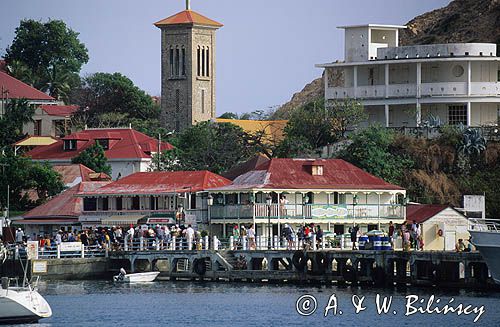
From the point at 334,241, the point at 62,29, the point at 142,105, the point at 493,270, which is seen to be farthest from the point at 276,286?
the point at 62,29

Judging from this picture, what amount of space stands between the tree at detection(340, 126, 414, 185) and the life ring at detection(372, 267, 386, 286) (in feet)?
68.5

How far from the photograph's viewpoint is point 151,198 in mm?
94625

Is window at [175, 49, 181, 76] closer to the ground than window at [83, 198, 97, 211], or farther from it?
farther from it

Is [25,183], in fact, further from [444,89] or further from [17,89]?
[17,89]

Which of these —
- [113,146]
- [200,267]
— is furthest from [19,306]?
[113,146]

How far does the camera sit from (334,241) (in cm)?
8250

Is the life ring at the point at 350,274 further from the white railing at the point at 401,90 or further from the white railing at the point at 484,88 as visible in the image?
the white railing at the point at 401,90

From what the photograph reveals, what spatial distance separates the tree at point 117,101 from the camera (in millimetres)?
159000

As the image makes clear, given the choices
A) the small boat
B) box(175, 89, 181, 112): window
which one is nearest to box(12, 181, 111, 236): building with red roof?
the small boat

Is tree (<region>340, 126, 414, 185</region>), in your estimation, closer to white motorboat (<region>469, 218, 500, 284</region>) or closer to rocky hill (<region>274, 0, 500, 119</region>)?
white motorboat (<region>469, 218, 500, 284</region>)

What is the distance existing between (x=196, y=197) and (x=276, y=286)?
1476 cm

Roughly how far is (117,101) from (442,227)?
83.1 metres

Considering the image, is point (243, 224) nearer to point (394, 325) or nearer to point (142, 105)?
point (394, 325)

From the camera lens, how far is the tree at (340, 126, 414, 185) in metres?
98.3
